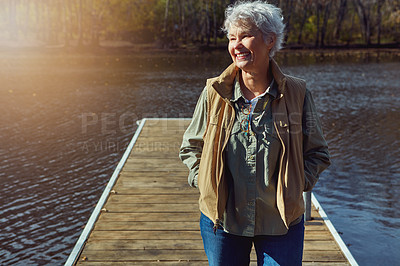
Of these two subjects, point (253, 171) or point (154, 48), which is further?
point (154, 48)

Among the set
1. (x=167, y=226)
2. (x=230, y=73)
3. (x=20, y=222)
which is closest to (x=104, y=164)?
(x=20, y=222)

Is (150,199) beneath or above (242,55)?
beneath

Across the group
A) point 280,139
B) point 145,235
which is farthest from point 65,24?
point 280,139

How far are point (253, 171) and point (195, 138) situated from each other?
0.40 meters

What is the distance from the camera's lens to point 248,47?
89.8 inches

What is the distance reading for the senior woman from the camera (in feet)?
7.44

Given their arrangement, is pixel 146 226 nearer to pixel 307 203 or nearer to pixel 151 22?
pixel 307 203

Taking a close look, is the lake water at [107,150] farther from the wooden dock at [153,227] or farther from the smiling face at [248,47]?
the smiling face at [248,47]

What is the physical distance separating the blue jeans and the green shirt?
47 millimetres

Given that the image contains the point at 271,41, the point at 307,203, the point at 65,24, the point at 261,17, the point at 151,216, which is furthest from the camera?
the point at 65,24

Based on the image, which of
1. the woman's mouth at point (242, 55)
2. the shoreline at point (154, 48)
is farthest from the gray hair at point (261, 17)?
the shoreline at point (154, 48)

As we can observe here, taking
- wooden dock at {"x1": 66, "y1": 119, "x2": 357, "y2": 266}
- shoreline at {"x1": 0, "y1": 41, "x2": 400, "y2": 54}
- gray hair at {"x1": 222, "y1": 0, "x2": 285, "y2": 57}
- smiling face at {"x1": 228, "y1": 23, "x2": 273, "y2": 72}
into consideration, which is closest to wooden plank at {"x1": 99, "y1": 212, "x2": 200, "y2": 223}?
wooden dock at {"x1": 66, "y1": 119, "x2": 357, "y2": 266}

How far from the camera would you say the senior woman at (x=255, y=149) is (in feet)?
7.44

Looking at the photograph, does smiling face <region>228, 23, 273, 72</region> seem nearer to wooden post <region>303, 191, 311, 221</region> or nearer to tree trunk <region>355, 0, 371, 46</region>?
wooden post <region>303, 191, 311, 221</region>
